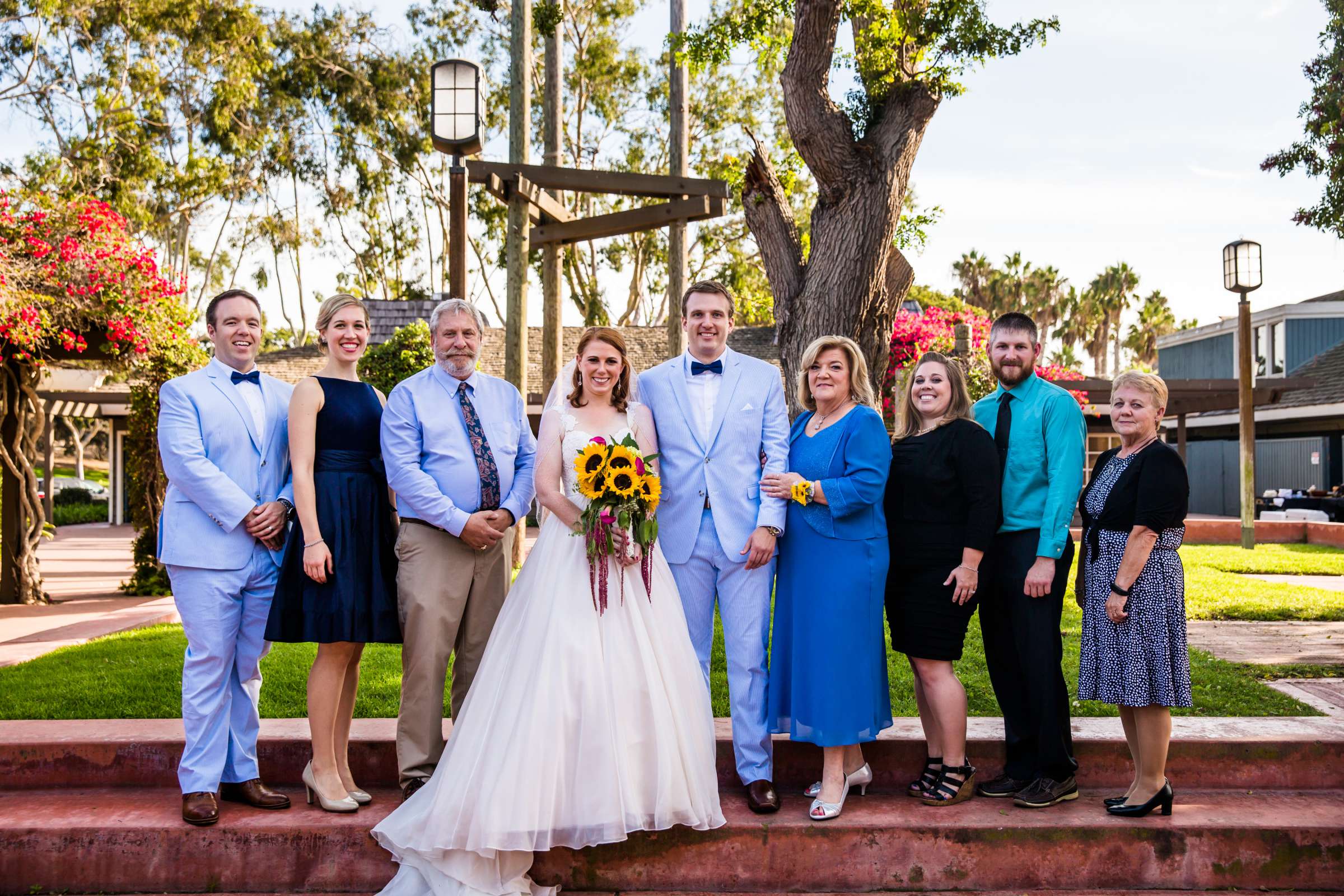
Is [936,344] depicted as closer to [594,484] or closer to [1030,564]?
[1030,564]

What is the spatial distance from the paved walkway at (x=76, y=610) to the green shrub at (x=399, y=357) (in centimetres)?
467

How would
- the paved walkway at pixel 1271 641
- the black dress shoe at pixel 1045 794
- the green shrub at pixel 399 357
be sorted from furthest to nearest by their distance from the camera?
the green shrub at pixel 399 357
the paved walkway at pixel 1271 641
the black dress shoe at pixel 1045 794

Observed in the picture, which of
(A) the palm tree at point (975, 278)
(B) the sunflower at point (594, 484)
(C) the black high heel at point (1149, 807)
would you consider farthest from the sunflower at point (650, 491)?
(A) the palm tree at point (975, 278)

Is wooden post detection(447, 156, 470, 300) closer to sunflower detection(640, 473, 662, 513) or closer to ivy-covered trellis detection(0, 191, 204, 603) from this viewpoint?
sunflower detection(640, 473, 662, 513)

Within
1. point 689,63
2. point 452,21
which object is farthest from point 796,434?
point 452,21

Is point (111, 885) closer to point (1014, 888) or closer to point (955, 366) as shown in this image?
point (1014, 888)

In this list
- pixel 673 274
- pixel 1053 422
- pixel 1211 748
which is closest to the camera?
pixel 1053 422

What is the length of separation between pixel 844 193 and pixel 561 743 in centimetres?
542

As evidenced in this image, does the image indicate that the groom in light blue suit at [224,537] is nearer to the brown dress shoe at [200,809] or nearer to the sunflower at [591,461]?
the brown dress shoe at [200,809]

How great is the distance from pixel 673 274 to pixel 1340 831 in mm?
8444

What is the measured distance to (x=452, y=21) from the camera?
28.6 m

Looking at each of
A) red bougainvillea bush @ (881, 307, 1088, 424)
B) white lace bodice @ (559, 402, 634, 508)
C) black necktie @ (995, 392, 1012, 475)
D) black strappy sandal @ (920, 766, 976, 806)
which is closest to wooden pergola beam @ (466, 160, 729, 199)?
white lace bodice @ (559, 402, 634, 508)

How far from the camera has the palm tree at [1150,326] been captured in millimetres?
53594

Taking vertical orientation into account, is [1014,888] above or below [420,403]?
below
